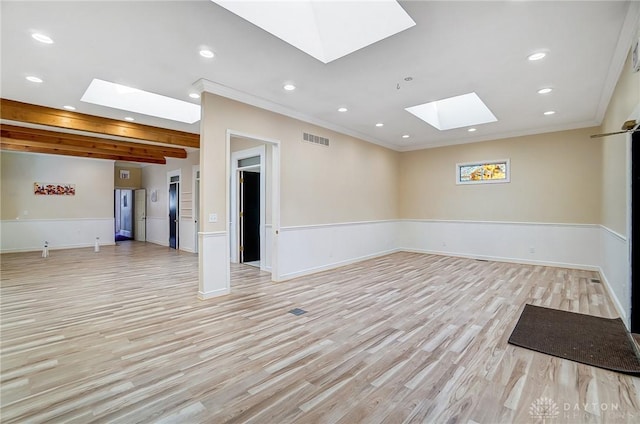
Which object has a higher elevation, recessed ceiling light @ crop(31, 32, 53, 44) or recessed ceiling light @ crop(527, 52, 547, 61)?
recessed ceiling light @ crop(31, 32, 53, 44)

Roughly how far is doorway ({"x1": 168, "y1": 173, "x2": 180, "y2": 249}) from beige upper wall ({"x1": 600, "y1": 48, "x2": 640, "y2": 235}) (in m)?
9.94

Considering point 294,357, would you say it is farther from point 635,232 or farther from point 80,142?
point 80,142

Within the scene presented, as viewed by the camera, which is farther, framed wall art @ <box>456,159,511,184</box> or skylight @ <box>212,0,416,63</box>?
framed wall art @ <box>456,159,511,184</box>

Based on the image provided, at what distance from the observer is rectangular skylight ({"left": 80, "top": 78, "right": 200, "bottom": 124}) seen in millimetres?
4900

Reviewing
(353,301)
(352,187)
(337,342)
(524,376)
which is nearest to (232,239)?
(352,187)

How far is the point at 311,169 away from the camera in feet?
18.7

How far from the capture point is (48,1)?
2463mm

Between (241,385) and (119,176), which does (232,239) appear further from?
(119,176)

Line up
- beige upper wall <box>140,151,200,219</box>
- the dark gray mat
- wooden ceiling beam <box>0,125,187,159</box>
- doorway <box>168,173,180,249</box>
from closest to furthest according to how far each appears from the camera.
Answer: the dark gray mat → wooden ceiling beam <box>0,125,187,159</box> → beige upper wall <box>140,151,200,219</box> → doorway <box>168,173,180,249</box>

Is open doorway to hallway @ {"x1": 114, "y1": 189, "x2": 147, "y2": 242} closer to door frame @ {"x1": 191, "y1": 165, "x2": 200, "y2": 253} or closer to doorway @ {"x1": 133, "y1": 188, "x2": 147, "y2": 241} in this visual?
doorway @ {"x1": 133, "y1": 188, "x2": 147, "y2": 241}

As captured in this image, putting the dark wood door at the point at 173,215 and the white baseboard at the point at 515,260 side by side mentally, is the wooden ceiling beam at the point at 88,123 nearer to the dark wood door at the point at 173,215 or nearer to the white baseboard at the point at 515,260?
the dark wood door at the point at 173,215

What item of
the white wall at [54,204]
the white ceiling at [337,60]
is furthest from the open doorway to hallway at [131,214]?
the white ceiling at [337,60]

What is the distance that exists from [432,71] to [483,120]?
2.96 m

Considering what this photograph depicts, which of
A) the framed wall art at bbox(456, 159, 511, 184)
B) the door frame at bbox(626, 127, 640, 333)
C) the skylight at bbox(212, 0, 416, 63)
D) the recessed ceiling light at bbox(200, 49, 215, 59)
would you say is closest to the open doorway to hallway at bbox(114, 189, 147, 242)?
the recessed ceiling light at bbox(200, 49, 215, 59)
